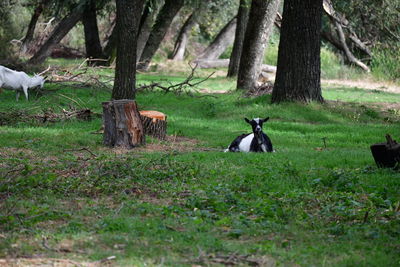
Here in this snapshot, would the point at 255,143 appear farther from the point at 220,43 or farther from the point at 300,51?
the point at 220,43

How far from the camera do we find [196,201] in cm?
791

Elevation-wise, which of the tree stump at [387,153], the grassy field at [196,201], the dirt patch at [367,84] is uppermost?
the dirt patch at [367,84]

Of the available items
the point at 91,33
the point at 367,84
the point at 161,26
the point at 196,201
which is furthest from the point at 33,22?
the point at 196,201

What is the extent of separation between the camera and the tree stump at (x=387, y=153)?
9.73 meters

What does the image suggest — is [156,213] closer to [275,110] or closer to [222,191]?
[222,191]

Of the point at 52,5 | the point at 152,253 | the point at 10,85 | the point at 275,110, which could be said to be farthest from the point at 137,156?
the point at 52,5

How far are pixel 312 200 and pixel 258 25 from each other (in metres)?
14.2

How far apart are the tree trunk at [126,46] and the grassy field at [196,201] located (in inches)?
91.9

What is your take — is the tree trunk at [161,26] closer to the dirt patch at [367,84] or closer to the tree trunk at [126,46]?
the dirt patch at [367,84]

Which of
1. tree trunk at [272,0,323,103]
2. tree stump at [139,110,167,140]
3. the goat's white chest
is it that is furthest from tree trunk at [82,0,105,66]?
the goat's white chest

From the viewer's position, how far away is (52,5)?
1435 inches

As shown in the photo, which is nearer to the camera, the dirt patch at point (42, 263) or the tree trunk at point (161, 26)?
the dirt patch at point (42, 263)

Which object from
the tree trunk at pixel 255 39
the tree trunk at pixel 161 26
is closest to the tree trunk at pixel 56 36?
the tree trunk at pixel 161 26

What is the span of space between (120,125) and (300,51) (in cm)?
673
